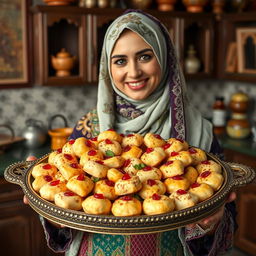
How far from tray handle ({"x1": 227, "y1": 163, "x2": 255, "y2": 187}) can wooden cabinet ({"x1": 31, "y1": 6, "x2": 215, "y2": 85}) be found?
1848 mm

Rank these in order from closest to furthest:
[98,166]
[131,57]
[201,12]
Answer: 1. [98,166]
2. [131,57]
3. [201,12]

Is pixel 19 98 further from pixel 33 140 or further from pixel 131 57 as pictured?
pixel 131 57

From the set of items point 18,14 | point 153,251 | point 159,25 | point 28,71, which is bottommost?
point 153,251

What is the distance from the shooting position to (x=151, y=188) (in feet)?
3.40

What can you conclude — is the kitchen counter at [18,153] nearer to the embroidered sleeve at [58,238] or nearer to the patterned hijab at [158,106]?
the patterned hijab at [158,106]

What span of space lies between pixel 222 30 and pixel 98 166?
2.90 m

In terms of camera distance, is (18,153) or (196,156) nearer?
(196,156)

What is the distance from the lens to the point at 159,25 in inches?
63.4

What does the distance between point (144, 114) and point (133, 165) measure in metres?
0.49

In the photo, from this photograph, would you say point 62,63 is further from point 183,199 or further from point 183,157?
point 183,199

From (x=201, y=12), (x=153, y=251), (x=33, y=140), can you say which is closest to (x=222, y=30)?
(x=201, y=12)

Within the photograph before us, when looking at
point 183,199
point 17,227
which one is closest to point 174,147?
point 183,199

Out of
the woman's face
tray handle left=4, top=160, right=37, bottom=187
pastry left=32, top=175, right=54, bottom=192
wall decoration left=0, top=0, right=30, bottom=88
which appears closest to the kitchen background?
wall decoration left=0, top=0, right=30, bottom=88

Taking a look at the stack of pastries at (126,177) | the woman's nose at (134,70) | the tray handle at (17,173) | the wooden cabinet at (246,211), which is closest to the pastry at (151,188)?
the stack of pastries at (126,177)
